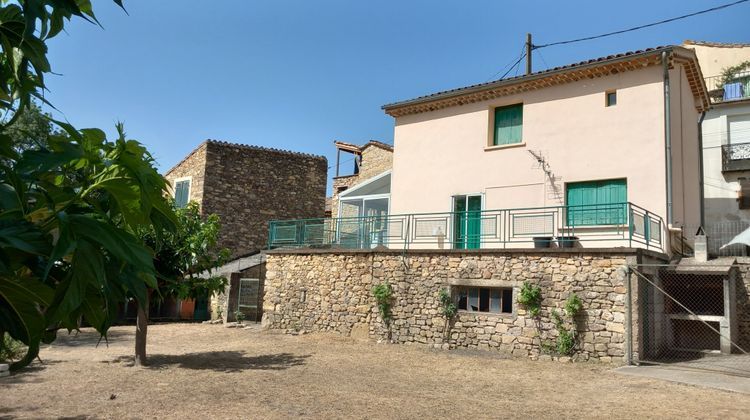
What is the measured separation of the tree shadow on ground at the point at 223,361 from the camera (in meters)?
10.3

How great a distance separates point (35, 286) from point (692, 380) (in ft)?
31.9

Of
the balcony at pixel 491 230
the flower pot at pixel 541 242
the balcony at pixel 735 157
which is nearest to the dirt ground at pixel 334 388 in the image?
the flower pot at pixel 541 242

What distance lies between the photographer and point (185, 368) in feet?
33.2

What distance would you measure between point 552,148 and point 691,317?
200 inches

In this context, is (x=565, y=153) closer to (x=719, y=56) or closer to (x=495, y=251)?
(x=495, y=251)

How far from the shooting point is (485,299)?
41.0 ft

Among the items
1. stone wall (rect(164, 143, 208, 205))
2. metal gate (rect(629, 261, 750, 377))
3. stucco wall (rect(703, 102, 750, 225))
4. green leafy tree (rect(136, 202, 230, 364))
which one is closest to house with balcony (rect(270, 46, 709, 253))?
metal gate (rect(629, 261, 750, 377))

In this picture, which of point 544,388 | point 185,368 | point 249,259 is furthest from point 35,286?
point 249,259

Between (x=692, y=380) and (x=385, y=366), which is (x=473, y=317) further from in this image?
(x=692, y=380)

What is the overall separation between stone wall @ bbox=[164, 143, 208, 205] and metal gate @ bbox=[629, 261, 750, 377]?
17586mm

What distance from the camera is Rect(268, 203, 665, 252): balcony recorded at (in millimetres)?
12172

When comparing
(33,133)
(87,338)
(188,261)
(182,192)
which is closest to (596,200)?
(188,261)

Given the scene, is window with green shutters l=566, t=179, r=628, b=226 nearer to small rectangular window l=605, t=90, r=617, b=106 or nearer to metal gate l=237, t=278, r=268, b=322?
small rectangular window l=605, t=90, r=617, b=106

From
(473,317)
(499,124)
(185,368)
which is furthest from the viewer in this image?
(499,124)
